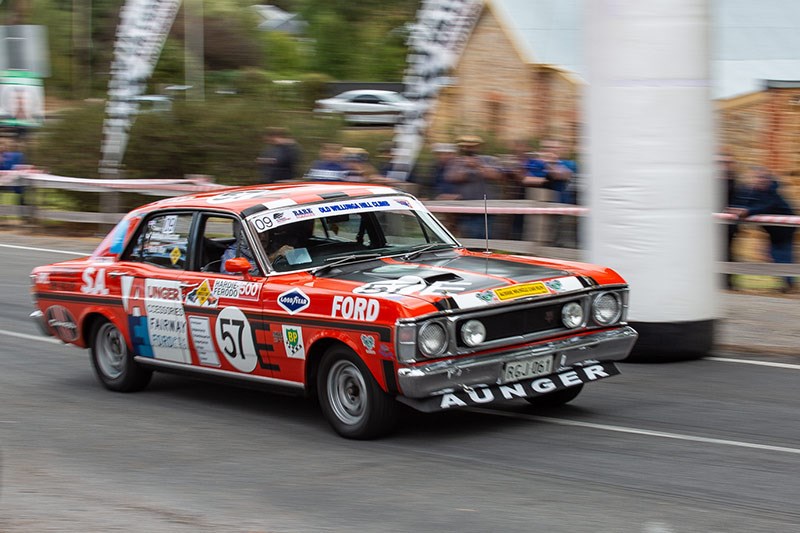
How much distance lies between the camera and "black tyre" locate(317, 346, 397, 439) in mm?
6980

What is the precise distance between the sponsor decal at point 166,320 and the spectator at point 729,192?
24.4 feet

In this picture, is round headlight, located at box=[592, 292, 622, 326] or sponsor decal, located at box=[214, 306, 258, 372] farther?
sponsor decal, located at box=[214, 306, 258, 372]

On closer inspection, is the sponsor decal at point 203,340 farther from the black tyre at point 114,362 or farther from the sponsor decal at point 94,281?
the sponsor decal at point 94,281

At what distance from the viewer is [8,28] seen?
2727cm

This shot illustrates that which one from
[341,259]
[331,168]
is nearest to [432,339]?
[341,259]

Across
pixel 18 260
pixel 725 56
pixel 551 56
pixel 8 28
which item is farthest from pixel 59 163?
pixel 725 56

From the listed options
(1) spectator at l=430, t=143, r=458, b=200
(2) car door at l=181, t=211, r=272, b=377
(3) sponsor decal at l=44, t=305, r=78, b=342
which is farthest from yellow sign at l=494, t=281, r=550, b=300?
(1) spectator at l=430, t=143, r=458, b=200

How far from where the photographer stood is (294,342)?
7402mm

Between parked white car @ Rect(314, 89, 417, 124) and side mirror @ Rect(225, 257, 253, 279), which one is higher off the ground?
parked white car @ Rect(314, 89, 417, 124)

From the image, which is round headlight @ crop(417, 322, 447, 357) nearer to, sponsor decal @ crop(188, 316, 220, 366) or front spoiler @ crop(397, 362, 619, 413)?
front spoiler @ crop(397, 362, 619, 413)

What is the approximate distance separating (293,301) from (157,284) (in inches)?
62.2

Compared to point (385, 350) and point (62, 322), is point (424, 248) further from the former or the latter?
point (62, 322)

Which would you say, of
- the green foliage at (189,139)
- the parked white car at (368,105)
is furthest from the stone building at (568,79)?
the parked white car at (368,105)

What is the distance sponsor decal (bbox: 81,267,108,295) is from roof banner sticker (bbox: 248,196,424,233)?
1.73 meters
